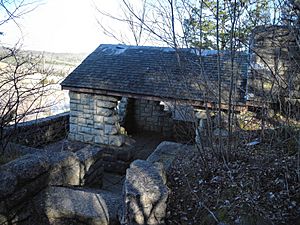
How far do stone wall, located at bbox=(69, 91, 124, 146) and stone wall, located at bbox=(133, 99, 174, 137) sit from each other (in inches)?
111

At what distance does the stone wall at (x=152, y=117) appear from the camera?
30.2ft

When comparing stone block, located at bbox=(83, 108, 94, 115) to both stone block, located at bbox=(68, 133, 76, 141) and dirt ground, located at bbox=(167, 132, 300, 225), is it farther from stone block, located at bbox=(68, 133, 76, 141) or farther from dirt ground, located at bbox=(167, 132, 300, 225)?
dirt ground, located at bbox=(167, 132, 300, 225)

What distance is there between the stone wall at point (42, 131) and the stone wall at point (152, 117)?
267 cm

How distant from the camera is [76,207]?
264cm

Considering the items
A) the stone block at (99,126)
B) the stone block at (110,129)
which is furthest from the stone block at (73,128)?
the stone block at (110,129)

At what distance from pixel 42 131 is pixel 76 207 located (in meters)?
4.98

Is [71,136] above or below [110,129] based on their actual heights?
below

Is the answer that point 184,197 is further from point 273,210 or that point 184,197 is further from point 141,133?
point 141,133

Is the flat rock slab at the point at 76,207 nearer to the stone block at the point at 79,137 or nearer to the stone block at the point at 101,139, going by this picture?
the stone block at the point at 101,139

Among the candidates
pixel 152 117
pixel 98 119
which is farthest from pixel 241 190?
pixel 152 117

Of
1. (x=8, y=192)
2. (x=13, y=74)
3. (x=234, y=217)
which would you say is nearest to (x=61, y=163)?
(x=8, y=192)

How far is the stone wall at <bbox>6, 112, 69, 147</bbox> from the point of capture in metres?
6.25

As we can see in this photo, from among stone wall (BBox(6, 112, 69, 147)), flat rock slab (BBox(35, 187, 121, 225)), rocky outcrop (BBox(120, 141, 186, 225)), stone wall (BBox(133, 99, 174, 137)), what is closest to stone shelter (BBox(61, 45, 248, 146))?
stone wall (BBox(6, 112, 69, 147))

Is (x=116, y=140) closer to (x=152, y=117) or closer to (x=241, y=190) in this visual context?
(x=152, y=117)
